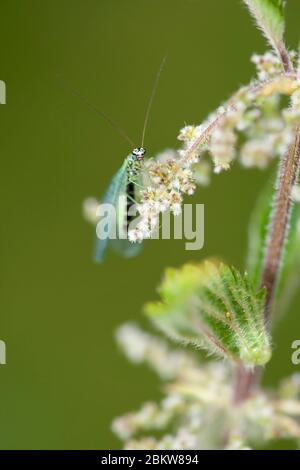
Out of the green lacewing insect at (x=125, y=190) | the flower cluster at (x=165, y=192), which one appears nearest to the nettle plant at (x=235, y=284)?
the flower cluster at (x=165, y=192)

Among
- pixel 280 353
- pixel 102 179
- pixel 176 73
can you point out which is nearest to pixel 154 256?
pixel 102 179

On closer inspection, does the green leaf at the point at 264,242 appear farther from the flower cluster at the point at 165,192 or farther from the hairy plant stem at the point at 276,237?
the flower cluster at the point at 165,192

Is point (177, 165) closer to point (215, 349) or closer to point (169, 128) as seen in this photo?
point (215, 349)

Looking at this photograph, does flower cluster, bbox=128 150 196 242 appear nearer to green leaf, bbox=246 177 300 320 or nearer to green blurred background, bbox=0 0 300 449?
green leaf, bbox=246 177 300 320

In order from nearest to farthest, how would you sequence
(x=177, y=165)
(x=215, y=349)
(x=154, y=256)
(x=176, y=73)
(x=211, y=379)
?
(x=177, y=165), (x=215, y=349), (x=211, y=379), (x=154, y=256), (x=176, y=73)

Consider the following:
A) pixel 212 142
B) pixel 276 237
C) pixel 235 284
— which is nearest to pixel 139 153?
pixel 212 142

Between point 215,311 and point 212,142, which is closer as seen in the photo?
point 215,311

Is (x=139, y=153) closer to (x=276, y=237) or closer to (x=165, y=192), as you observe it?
(x=276, y=237)
